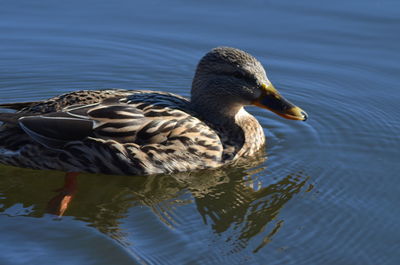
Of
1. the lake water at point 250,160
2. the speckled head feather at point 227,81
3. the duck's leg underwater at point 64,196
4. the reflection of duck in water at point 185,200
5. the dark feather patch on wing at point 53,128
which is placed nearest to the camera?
the lake water at point 250,160

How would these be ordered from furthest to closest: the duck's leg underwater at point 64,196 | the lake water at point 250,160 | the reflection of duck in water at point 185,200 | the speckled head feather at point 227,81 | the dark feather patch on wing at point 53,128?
the speckled head feather at point 227,81, the dark feather patch on wing at point 53,128, the duck's leg underwater at point 64,196, the reflection of duck in water at point 185,200, the lake water at point 250,160

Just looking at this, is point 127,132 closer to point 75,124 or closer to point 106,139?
point 106,139

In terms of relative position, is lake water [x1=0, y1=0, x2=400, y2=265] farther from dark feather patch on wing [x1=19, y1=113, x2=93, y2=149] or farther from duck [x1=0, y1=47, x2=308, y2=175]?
dark feather patch on wing [x1=19, y1=113, x2=93, y2=149]

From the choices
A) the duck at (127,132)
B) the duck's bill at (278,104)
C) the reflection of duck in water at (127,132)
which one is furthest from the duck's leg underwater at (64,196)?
the duck's bill at (278,104)

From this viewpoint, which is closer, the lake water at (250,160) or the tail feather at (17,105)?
the lake water at (250,160)

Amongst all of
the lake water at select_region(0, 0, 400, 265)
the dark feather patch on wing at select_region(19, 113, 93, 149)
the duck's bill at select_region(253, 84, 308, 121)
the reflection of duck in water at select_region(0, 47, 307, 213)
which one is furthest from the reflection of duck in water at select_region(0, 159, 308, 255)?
the duck's bill at select_region(253, 84, 308, 121)

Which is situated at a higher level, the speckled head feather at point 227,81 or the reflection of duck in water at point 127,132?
the speckled head feather at point 227,81

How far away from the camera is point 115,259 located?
23.3ft

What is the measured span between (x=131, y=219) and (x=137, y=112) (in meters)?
1.47

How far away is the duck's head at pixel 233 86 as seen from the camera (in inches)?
361

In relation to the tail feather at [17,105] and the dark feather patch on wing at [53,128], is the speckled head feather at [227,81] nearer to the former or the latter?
the dark feather patch on wing at [53,128]

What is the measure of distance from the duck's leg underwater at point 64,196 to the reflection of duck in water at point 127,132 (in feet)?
0.09

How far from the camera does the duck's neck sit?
30.2 feet

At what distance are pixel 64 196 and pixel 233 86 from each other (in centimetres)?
249
